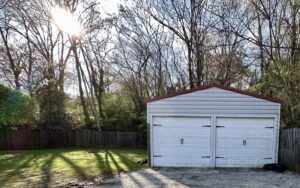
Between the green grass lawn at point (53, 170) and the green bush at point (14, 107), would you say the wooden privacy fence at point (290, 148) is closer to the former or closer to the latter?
the green grass lawn at point (53, 170)

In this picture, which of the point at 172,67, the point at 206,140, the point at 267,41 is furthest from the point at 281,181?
the point at 172,67

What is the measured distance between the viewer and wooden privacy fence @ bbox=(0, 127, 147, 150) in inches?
826

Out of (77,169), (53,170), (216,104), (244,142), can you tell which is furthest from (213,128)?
(53,170)

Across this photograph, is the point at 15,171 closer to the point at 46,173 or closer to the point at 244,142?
the point at 46,173

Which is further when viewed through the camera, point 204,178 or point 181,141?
point 181,141

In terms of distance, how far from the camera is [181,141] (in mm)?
11742

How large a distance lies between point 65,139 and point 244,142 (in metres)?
14.0

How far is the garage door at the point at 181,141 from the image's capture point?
458 inches

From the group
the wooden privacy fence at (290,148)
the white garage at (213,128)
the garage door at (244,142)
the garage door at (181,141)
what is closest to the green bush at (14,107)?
the white garage at (213,128)

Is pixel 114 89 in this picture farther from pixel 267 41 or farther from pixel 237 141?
pixel 237 141

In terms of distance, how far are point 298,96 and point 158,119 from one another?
5.78 meters

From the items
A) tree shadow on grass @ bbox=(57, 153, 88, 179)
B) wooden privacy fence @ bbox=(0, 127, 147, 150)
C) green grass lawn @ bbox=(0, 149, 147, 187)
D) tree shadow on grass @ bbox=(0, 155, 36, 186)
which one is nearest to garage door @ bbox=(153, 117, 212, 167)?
green grass lawn @ bbox=(0, 149, 147, 187)

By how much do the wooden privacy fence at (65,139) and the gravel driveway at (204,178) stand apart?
9865mm

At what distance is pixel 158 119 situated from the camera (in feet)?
38.7
